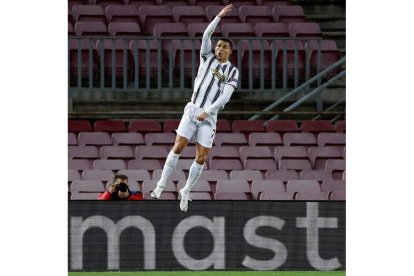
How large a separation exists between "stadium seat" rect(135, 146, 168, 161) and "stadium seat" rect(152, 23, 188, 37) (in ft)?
7.11

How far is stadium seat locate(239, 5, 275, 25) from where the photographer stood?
19.7m

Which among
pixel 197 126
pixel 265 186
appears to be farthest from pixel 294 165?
pixel 197 126

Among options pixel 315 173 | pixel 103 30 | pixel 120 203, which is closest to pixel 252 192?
pixel 315 173

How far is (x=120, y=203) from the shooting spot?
14648 mm

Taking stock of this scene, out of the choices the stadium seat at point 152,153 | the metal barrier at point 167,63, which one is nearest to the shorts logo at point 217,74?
the stadium seat at point 152,153

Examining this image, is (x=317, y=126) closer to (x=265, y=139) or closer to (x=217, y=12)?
(x=265, y=139)

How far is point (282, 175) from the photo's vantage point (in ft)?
55.5

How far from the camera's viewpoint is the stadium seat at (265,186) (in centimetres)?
1630

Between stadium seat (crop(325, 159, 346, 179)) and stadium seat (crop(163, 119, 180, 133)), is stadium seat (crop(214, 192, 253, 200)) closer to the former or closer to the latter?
stadium seat (crop(325, 159, 346, 179))

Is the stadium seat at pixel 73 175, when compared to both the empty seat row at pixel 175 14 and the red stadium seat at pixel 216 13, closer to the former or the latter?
the empty seat row at pixel 175 14

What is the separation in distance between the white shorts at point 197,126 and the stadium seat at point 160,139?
3.47 m

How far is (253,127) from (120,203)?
11.3 ft

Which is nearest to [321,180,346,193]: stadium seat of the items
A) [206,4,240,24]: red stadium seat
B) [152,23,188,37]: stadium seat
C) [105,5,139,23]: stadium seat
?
[152,23,188,37]: stadium seat
